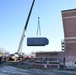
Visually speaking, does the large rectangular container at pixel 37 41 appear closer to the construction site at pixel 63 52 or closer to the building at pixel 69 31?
the construction site at pixel 63 52

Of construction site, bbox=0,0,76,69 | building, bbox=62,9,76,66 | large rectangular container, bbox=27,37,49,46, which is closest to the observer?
construction site, bbox=0,0,76,69

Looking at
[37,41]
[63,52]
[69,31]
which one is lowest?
[63,52]

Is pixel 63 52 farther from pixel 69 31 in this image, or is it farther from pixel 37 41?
pixel 37 41

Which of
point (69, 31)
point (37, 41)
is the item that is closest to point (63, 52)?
point (69, 31)

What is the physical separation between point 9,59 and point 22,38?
6.49 metres

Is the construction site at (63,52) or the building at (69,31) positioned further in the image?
the building at (69,31)

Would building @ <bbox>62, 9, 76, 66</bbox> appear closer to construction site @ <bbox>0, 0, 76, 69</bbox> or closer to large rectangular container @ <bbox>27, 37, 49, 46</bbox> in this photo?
construction site @ <bbox>0, 0, 76, 69</bbox>

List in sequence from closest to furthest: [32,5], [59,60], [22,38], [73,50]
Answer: [59,60] < [73,50] < [22,38] < [32,5]

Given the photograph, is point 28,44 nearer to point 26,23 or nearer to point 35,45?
point 35,45

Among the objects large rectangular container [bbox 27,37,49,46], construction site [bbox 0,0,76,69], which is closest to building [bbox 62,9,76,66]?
construction site [bbox 0,0,76,69]

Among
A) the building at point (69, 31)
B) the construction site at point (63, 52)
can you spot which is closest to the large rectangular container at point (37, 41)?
the construction site at point (63, 52)

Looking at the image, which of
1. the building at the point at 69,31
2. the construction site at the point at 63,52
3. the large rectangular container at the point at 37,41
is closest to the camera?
the construction site at the point at 63,52

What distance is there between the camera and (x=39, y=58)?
29.0 metres

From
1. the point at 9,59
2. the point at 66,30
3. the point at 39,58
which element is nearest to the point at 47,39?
the point at 66,30
